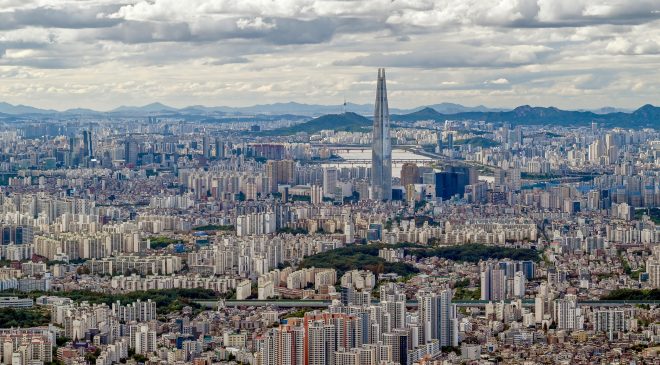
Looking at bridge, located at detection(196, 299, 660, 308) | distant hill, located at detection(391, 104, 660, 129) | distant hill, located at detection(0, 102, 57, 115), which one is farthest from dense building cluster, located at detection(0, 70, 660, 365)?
distant hill, located at detection(0, 102, 57, 115)

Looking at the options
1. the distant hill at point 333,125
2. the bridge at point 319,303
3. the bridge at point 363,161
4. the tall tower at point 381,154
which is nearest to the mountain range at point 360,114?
the distant hill at point 333,125

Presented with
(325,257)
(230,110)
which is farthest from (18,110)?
(325,257)

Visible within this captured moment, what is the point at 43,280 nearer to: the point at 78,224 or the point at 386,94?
the point at 78,224

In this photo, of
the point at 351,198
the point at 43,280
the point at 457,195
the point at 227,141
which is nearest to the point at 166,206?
the point at 351,198

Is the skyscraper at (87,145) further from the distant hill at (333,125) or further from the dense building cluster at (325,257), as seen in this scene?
the distant hill at (333,125)

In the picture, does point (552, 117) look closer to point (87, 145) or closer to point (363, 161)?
point (363, 161)

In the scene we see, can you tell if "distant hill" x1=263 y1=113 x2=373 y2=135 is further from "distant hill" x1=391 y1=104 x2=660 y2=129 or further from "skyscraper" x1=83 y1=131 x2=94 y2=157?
"skyscraper" x1=83 y1=131 x2=94 y2=157
